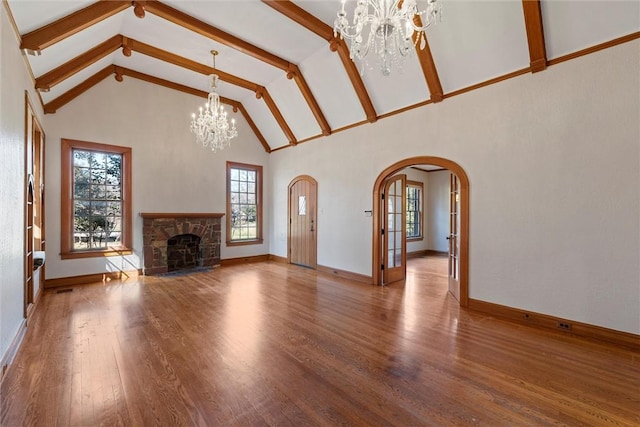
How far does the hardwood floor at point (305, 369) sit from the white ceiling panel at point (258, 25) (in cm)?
420

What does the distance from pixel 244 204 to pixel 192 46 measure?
13.0 ft

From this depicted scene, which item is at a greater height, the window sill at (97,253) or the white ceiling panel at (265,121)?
the white ceiling panel at (265,121)

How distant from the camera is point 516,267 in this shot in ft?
12.0

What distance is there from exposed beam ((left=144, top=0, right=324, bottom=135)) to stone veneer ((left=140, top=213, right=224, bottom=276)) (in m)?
3.21

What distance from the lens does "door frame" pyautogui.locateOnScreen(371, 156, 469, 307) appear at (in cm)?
411

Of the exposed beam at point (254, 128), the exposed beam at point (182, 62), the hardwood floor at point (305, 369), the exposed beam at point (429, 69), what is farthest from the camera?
the exposed beam at point (254, 128)

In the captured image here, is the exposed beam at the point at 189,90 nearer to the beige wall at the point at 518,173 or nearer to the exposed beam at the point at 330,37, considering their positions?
the beige wall at the point at 518,173

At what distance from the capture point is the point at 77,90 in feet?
17.4

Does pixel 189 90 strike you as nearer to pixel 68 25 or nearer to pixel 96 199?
pixel 96 199

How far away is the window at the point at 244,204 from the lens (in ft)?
24.6

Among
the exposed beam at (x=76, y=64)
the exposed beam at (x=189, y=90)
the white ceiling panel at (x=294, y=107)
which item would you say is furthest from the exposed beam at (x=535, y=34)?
the exposed beam at (x=189, y=90)

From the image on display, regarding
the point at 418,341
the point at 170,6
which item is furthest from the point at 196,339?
the point at 170,6

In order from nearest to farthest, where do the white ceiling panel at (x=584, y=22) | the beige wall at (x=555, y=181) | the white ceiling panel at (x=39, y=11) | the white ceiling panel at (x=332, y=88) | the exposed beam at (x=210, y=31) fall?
the white ceiling panel at (x=39, y=11) → the white ceiling panel at (x=584, y=22) → the beige wall at (x=555, y=181) → the exposed beam at (x=210, y=31) → the white ceiling panel at (x=332, y=88)

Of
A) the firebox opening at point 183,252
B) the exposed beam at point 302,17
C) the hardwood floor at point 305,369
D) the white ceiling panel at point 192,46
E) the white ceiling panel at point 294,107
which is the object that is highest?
the white ceiling panel at point 192,46
